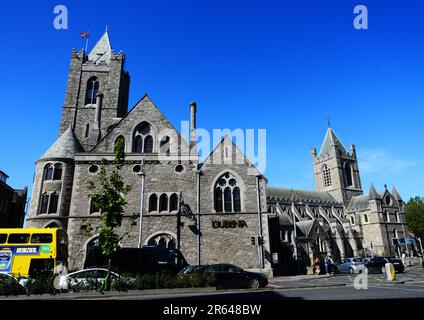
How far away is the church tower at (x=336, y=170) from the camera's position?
87500mm

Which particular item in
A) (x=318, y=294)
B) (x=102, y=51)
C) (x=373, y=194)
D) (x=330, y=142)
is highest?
(x=330, y=142)

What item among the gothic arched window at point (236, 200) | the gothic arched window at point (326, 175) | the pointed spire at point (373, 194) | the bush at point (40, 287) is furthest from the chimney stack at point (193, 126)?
the gothic arched window at point (326, 175)

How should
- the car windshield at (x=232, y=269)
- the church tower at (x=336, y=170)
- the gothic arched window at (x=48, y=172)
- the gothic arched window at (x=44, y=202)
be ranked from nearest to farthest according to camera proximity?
1. the car windshield at (x=232, y=269)
2. the gothic arched window at (x=44, y=202)
3. the gothic arched window at (x=48, y=172)
4. the church tower at (x=336, y=170)

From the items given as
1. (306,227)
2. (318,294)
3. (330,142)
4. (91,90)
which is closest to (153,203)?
(318,294)

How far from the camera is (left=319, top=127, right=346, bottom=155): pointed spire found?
92588mm

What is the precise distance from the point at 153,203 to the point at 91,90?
21389 mm

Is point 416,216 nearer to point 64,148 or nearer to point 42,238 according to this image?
point 64,148

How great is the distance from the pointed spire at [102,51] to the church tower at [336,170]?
73.0 m

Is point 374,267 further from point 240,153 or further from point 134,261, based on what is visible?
point 134,261

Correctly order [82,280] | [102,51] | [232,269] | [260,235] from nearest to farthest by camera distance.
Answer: [82,280], [232,269], [260,235], [102,51]

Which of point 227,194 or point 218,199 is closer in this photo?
point 218,199

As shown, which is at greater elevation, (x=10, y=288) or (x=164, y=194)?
(x=164, y=194)

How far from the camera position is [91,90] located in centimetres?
3897

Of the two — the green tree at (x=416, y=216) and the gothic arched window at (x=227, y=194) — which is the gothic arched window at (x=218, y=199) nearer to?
the gothic arched window at (x=227, y=194)
